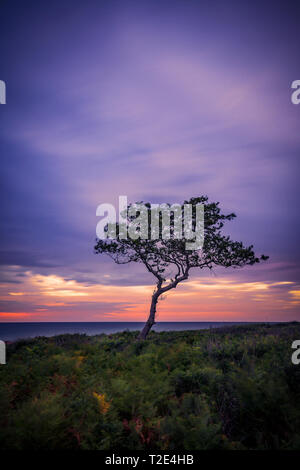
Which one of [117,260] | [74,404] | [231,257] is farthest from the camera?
[117,260]

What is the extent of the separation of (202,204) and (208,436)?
16.1m

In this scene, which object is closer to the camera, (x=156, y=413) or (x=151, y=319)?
(x=156, y=413)

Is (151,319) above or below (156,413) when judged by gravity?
below

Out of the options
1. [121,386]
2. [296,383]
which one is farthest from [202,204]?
[121,386]

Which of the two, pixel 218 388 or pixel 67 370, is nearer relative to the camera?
pixel 218 388

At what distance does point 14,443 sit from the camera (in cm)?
433

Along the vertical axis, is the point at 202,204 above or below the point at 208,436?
above

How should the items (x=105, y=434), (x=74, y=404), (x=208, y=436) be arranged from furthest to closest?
(x=74, y=404) < (x=105, y=434) < (x=208, y=436)

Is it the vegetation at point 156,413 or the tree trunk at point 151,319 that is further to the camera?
the tree trunk at point 151,319

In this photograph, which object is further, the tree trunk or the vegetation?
the tree trunk
